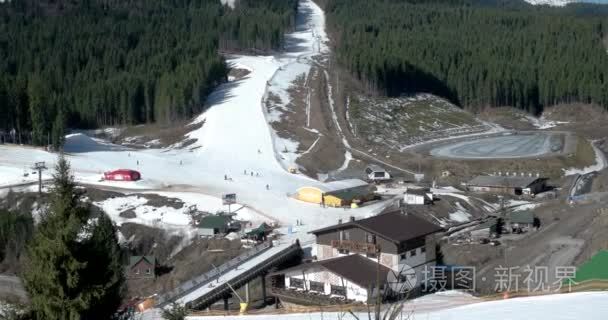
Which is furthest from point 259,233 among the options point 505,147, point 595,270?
point 505,147

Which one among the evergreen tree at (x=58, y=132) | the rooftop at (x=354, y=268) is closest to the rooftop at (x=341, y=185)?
the rooftop at (x=354, y=268)

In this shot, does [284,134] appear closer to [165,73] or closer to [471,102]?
[165,73]

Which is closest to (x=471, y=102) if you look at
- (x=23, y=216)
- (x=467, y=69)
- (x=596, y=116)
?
(x=467, y=69)

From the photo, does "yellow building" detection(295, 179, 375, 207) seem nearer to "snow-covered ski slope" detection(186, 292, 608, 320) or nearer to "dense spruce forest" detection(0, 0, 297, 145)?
"dense spruce forest" detection(0, 0, 297, 145)

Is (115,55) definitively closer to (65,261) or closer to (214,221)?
(214,221)

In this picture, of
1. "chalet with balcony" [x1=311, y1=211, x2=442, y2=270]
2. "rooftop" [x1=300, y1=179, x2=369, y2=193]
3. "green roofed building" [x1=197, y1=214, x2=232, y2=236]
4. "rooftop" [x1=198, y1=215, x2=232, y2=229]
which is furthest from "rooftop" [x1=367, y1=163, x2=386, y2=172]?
"chalet with balcony" [x1=311, y1=211, x2=442, y2=270]

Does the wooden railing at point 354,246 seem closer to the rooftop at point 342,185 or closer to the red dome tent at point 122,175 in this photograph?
the rooftop at point 342,185
